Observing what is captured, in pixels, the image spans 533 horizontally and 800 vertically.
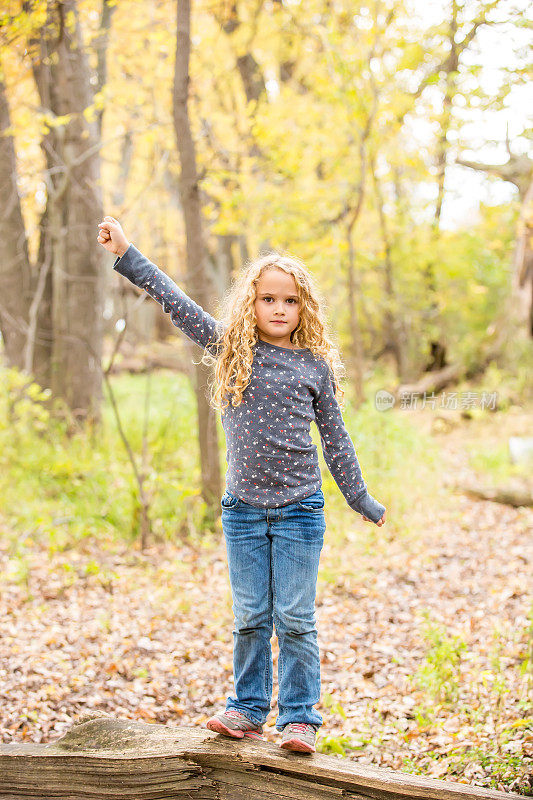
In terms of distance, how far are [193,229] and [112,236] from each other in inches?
144

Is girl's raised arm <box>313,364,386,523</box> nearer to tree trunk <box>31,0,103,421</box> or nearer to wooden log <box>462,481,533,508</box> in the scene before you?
wooden log <box>462,481,533,508</box>

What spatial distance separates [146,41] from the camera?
37.6 feet

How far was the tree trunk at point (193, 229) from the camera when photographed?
18.8 feet

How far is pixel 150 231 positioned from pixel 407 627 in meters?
15.2

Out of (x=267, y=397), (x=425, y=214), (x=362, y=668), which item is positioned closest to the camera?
(x=267, y=397)

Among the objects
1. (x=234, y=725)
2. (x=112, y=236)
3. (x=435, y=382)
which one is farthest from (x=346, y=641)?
(x=435, y=382)

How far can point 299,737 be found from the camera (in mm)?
2488

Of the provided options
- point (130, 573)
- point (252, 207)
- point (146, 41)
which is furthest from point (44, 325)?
point (146, 41)

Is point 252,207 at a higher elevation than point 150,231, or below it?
below

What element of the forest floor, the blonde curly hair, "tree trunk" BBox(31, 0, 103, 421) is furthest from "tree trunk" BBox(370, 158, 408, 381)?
the blonde curly hair

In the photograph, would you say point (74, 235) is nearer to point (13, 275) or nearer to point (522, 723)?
point (13, 275)

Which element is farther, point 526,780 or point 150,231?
point 150,231

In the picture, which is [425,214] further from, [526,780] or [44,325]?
[526,780]

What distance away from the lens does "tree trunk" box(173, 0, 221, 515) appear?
574 cm
